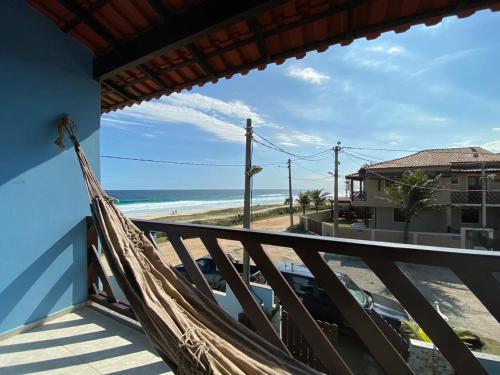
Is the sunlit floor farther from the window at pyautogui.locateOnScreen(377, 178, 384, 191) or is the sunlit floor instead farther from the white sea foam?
the white sea foam

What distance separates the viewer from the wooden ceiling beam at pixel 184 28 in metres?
1.42

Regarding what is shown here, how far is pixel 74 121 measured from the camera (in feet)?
6.91

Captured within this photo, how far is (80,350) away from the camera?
64.0 inches

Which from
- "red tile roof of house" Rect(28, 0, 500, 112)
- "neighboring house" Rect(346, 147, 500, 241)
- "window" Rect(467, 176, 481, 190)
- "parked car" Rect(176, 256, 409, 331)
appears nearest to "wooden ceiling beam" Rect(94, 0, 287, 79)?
"red tile roof of house" Rect(28, 0, 500, 112)

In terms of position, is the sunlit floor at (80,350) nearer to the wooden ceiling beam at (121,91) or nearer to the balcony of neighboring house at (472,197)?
the wooden ceiling beam at (121,91)

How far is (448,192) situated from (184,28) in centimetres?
1450

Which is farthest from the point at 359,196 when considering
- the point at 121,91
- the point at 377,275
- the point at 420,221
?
the point at 377,275

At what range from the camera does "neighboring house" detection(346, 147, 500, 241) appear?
12.4 meters

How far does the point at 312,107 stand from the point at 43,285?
1088 centimetres

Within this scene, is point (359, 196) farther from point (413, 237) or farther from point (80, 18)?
point (80, 18)

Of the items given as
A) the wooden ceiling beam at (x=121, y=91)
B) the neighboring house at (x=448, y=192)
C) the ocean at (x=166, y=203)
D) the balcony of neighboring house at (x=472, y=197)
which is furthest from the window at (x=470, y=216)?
the ocean at (x=166, y=203)

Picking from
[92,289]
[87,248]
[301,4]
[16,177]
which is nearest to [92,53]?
[16,177]

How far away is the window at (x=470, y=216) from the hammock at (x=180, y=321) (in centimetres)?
1554

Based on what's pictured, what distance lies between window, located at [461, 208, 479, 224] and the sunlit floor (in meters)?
15.5
